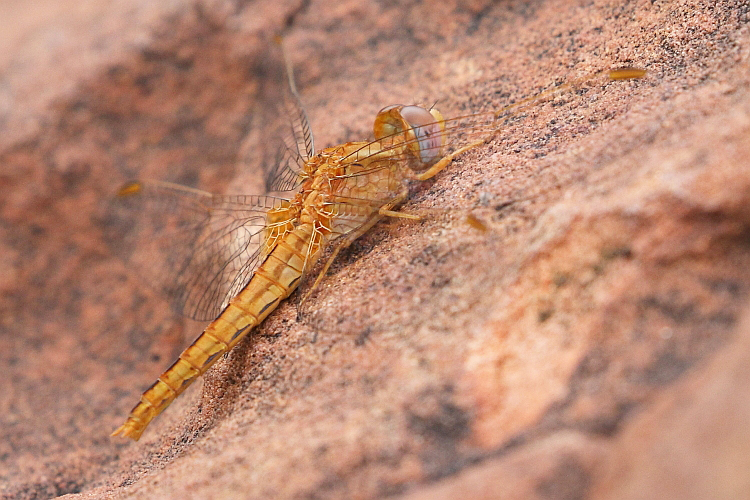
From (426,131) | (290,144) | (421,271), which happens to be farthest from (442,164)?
(290,144)

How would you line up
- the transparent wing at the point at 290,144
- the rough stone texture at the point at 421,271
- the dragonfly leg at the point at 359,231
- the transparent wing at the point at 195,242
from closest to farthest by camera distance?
the rough stone texture at the point at 421,271 → the dragonfly leg at the point at 359,231 → the transparent wing at the point at 195,242 → the transparent wing at the point at 290,144

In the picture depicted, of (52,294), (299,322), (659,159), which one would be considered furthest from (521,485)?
(52,294)

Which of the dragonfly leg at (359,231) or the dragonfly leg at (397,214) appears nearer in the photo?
the dragonfly leg at (397,214)

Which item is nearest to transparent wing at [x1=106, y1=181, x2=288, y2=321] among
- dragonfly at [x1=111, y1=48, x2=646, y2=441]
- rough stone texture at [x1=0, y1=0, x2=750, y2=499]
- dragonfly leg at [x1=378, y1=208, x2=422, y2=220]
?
dragonfly at [x1=111, y1=48, x2=646, y2=441]

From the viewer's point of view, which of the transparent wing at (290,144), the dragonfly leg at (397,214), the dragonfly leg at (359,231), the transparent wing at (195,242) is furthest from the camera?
the transparent wing at (290,144)

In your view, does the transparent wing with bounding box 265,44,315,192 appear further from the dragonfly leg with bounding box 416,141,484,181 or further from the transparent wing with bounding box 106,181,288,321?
the dragonfly leg with bounding box 416,141,484,181

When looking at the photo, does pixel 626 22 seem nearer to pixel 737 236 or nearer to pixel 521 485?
pixel 737 236

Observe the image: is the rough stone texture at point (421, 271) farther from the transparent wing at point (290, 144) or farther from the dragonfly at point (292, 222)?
the transparent wing at point (290, 144)

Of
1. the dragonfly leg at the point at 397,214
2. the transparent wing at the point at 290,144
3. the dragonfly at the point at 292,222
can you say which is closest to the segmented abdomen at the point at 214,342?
the dragonfly at the point at 292,222
